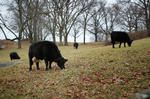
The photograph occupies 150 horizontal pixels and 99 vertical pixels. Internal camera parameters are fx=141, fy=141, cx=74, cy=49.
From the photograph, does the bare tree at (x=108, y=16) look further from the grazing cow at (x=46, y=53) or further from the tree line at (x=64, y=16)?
the grazing cow at (x=46, y=53)

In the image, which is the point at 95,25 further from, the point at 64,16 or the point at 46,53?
the point at 46,53

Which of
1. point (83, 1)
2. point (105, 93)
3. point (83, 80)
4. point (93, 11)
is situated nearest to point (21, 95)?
point (83, 80)

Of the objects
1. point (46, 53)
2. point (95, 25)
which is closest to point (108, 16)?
point (95, 25)

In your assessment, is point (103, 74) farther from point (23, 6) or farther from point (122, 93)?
point (23, 6)

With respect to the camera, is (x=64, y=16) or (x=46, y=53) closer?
(x=46, y=53)

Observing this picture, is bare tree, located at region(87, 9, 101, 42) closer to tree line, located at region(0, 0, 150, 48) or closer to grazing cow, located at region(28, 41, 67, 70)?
tree line, located at region(0, 0, 150, 48)

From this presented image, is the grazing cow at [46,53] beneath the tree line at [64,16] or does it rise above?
beneath

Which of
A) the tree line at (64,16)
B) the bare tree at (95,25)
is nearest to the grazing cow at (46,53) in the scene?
the tree line at (64,16)

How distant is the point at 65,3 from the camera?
3962cm

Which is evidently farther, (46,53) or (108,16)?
(108,16)

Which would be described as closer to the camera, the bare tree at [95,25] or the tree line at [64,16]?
the tree line at [64,16]

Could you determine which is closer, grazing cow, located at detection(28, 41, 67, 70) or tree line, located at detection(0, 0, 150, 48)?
grazing cow, located at detection(28, 41, 67, 70)

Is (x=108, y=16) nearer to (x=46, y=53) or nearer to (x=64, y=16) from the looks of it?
(x=64, y=16)

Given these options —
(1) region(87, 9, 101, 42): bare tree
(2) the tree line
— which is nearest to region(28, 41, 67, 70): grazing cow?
(2) the tree line
